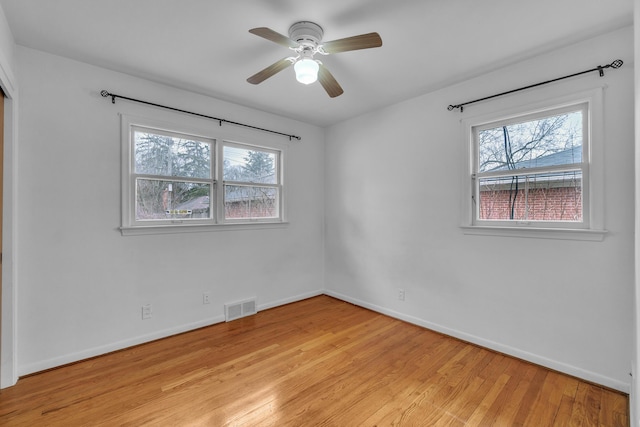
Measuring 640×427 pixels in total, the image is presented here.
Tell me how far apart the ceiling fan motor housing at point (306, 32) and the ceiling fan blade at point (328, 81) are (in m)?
0.19

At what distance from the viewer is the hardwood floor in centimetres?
184

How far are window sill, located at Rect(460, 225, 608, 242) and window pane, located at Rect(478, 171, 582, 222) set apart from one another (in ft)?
0.48

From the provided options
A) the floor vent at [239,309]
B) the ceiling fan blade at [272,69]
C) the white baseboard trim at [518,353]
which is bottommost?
the white baseboard trim at [518,353]

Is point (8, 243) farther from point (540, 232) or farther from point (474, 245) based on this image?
point (540, 232)

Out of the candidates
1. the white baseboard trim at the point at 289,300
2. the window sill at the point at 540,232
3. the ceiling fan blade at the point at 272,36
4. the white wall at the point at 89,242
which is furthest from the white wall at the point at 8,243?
the window sill at the point at 540,232

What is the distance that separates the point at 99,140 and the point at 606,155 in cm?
417

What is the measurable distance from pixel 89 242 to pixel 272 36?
2.36 metres

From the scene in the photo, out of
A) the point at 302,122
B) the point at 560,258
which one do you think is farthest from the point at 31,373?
the point at 560,258

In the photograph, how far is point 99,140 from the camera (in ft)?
8.61

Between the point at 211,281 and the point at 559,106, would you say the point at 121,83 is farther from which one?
the point at 559,106

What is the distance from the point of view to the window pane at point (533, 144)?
237 centimetres

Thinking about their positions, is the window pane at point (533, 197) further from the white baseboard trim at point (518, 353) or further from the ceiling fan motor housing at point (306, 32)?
the ceiling fan motor housing at point (306, 32)

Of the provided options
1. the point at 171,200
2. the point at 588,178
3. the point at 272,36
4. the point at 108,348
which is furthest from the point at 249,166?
the point at 588,178

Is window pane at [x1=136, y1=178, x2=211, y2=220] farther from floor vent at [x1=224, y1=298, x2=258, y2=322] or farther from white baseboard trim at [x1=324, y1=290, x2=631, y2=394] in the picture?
white baseboard trim at [x1=324, y1=290, x2=631, y2=394]
